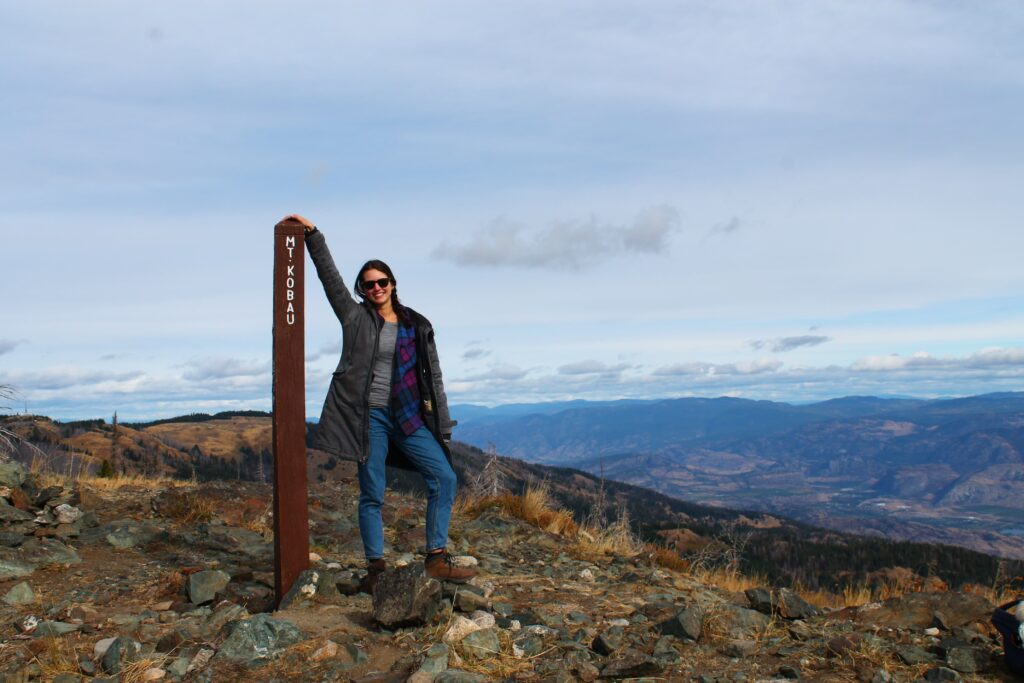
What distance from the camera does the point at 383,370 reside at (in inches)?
235

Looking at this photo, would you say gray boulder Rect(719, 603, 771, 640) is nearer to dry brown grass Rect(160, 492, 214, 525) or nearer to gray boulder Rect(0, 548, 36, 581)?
gray boulder Rect(0, 548, 36, 581)

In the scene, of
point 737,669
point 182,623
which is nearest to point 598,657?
point 737,669

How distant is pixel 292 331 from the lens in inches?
243

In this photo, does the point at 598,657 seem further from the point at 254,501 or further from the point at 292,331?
the point at 254,501

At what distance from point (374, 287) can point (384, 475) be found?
5.05 ft

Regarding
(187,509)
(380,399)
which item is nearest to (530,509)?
(187,509)

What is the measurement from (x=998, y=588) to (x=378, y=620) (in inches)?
296

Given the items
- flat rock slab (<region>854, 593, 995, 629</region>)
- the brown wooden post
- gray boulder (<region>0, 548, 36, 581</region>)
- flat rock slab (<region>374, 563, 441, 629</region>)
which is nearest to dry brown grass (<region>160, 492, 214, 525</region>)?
gray boulder (<region>0, 548, 36, 581</region>)

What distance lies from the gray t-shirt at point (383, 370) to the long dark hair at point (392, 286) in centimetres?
19

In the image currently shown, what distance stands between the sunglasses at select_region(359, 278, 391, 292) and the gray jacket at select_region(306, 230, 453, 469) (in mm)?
128

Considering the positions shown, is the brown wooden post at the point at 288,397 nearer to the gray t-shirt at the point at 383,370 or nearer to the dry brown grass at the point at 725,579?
the gray t-shirt at the point at 383,370

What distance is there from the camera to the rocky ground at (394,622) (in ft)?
15.9

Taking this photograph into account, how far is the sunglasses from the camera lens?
19.7ft

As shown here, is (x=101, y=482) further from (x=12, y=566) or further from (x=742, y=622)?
(x=742, y=622)
